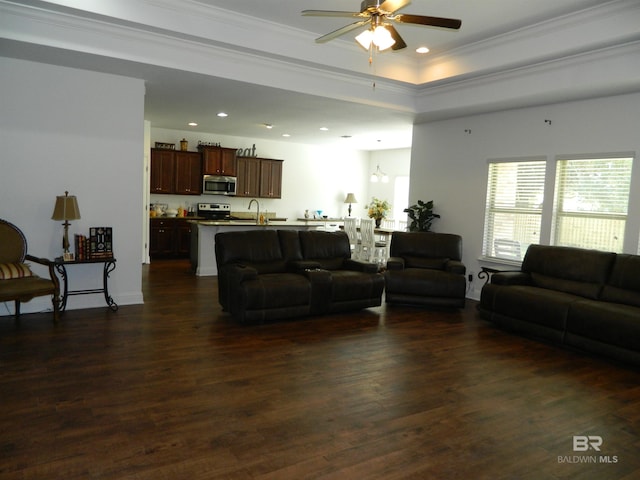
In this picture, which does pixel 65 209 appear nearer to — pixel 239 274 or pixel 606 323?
pixel 239 274

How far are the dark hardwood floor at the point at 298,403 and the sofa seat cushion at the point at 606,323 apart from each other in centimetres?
24

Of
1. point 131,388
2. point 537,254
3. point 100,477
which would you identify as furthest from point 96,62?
point 537,254

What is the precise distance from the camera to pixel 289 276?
5.34m

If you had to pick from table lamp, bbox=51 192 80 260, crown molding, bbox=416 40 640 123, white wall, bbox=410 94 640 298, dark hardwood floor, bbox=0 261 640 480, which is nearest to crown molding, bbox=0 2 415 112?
crown molding, bbox=416 40 640 123

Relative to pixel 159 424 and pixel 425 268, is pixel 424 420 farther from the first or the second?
pixel 425 268

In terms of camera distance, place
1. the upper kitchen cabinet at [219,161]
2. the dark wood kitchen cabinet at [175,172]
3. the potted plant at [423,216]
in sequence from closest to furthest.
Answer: the potted plant at [423,216] < the dark wood kitchen cabinet at [175,172] < the upper kitchen cabinet at [219,161]

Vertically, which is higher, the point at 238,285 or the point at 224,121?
the point at 224,121

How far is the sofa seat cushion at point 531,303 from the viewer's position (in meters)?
4.60

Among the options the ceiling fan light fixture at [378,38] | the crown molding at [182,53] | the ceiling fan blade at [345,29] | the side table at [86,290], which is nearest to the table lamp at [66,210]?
the side table at [86,290]

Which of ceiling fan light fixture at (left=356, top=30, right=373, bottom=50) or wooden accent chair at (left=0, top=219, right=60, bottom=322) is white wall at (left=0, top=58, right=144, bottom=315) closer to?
wooden accent chair at (left=0, top=219, right=60, bottom=322)

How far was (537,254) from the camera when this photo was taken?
18.2 feet

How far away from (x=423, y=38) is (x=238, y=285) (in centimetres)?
365

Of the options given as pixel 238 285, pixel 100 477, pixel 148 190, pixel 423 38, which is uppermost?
pixel 423 38

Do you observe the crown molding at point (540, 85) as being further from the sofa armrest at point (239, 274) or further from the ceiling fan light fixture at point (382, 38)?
the sofa armrest at point (239, 274)
